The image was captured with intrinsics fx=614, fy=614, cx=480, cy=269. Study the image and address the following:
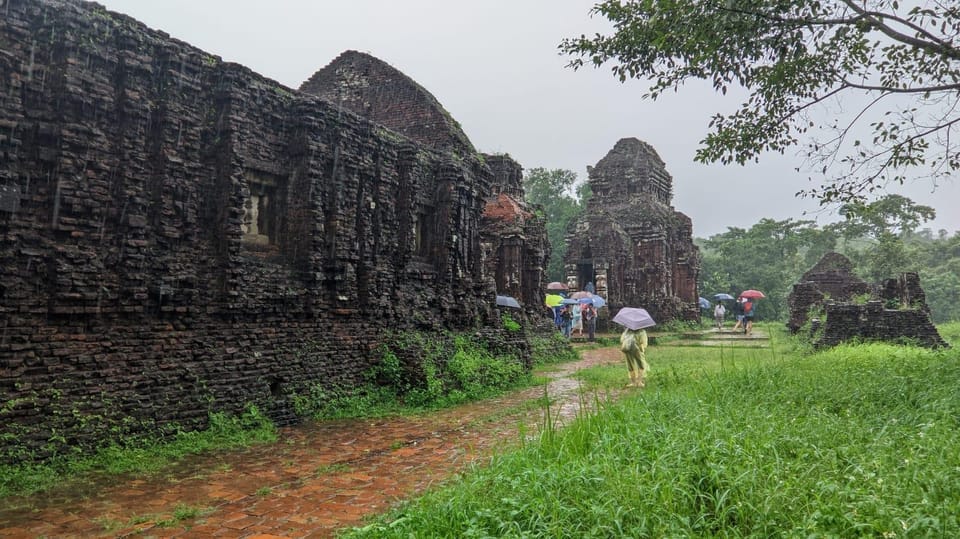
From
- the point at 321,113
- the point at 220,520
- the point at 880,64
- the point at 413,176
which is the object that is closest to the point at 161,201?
the point at 321,113

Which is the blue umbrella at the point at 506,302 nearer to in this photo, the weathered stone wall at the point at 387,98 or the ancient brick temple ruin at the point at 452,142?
the ancient brick temple ruin at the point at 452,142

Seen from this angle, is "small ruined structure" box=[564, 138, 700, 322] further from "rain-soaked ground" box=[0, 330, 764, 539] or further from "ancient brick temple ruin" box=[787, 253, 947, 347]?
"rain-soaked ground" box=[0, 330, 764, 539]

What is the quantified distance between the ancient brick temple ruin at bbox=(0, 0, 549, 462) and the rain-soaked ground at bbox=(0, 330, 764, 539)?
864 millimetres

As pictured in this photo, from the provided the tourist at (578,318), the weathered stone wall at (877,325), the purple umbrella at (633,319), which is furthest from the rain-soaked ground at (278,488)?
the tourist at (578,318)

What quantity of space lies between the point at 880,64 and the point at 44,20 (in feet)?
34.3

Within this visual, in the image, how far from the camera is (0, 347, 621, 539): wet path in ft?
13.8

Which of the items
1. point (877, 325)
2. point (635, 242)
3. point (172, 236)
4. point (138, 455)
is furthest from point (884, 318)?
point (138, 455)

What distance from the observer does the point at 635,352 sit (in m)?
10.5

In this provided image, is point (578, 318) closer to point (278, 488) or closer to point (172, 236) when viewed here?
point (172, 236)

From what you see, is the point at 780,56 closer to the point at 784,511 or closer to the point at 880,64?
the point at 880,64

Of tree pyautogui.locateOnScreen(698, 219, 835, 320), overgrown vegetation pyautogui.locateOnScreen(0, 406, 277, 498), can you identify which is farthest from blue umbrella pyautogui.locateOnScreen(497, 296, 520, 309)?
tree pyautogui.locateOnScreen(698, 219, 835, 320)

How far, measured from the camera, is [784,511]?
11.5ft

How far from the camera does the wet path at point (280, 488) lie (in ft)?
13.8

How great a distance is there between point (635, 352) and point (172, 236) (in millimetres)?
7311
